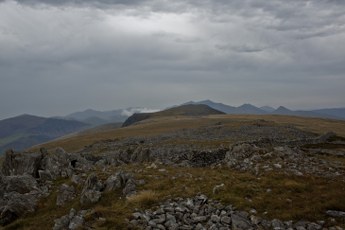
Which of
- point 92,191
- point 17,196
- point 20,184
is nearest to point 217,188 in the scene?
point 92,191

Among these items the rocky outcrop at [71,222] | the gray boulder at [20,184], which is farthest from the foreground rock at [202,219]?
the gray boulder at [20,184]

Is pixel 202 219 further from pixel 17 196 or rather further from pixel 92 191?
pixel 17 196

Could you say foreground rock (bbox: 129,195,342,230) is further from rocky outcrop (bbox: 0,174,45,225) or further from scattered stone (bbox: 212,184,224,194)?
rocky outcrop (bbox: 0,174,45,225)

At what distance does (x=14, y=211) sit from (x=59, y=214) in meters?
3.90

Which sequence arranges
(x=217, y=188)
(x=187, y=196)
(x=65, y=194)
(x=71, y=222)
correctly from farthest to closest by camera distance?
(x=65, y=194) → (x=217, y=188) → (x=187, y=196) → (x=71, y=222)

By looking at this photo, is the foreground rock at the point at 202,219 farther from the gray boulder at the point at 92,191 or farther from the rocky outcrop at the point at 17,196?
the rocky outcrop at the point at 17,196

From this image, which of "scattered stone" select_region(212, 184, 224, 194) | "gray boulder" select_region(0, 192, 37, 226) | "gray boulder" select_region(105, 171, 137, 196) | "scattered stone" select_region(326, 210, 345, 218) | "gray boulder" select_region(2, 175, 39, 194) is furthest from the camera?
"gray boulder" select_region(2, 175, 39, 194)

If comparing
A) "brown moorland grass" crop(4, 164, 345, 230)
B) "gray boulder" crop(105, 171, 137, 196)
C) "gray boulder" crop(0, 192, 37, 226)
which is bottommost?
"gray boulder" crop(0, 192, 37, 226)

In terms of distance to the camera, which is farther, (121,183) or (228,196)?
(121,183)

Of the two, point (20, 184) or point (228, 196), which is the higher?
point (20, 184)

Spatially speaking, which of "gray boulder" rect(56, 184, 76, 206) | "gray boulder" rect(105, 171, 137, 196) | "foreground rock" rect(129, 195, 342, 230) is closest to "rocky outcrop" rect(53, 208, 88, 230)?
"foreground rock" rect(129, 195, 342, 230)

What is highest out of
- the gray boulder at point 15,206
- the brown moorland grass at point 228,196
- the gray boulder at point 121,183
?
the gray boulder at point 121,183

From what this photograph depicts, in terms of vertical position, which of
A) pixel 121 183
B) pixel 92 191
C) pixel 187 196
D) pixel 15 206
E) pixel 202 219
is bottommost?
pixel 15 206

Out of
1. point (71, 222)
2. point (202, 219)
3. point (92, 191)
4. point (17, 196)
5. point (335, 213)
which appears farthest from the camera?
point (17, 196)
